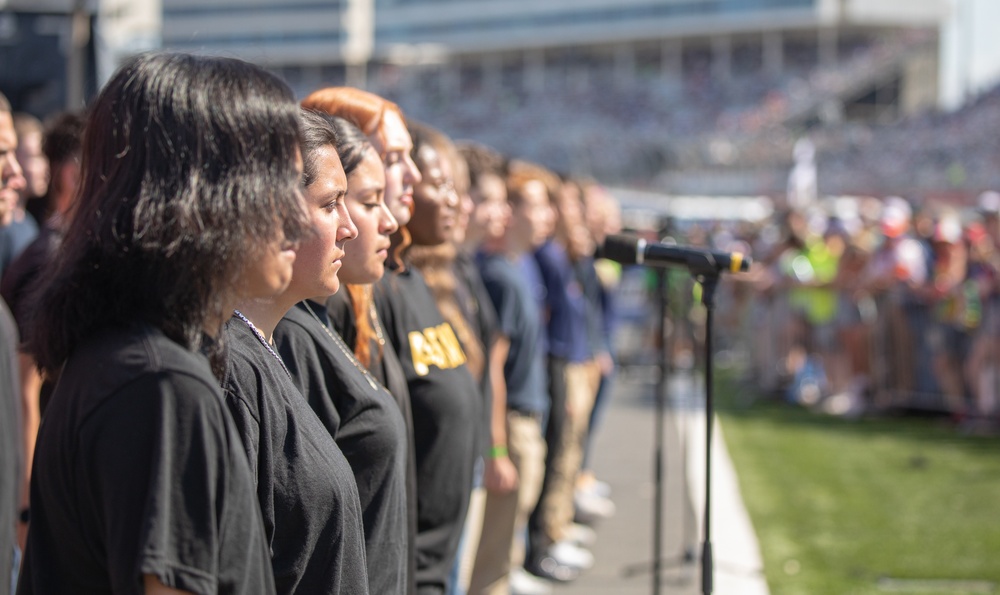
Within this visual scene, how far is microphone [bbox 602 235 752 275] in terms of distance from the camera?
362 cm

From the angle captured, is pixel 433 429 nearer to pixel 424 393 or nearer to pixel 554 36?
pixel 424 393

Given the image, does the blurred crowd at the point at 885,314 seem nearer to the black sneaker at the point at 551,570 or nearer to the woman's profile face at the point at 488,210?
the black sneaker at the point at 551,570

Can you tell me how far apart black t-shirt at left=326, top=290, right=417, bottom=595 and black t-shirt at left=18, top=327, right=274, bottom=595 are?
1.18 meters

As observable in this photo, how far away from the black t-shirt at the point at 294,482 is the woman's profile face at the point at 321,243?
0.50 ft

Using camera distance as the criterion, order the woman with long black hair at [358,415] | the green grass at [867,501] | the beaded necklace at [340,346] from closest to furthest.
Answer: the woman with long black hair at [358,415] → the beaded necklace at [340,346] → the green grass at [867,501]

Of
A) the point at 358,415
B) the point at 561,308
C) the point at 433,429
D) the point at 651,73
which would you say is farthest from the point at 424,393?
the point at 651,73

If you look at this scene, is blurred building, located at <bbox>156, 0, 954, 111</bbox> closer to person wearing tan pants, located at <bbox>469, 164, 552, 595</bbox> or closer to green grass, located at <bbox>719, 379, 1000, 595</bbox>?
green grass, located at <bbox>719, 379, 1000, 595</bbox>

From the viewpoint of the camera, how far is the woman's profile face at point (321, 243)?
2.12 metres

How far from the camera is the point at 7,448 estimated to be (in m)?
2.53

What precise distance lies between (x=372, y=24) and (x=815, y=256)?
89.5 m

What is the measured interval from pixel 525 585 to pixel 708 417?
2486mm

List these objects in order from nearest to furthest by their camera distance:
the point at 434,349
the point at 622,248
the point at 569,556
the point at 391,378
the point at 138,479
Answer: the point at 138,479, the point at 391,378, the point at 434,349, the point at 622,248, the point at 569,556

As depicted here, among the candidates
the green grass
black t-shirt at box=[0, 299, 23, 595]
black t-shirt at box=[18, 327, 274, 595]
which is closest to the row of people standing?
black t-shirt at box=[18, 327, 274, 595]

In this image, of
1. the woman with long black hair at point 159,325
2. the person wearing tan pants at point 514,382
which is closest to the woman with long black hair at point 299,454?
the woman with long black hair at point 159,325
